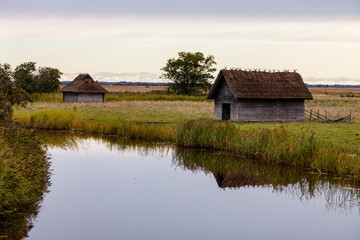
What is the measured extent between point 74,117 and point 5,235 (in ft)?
79.2

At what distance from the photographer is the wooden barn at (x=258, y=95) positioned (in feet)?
108

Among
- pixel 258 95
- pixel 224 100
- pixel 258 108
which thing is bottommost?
pixel 258 108

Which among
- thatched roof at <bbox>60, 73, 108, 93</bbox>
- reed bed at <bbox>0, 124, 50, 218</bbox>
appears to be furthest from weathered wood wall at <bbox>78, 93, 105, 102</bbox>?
reed bed at <bbox>0, 124, 50, 218</bbox>

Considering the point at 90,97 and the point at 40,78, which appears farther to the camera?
the point at 40,78

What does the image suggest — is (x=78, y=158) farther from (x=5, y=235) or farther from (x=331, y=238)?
(x=331, y=238)

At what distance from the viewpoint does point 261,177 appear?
1717cm

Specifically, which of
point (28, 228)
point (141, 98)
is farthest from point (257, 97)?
point (141, 98)

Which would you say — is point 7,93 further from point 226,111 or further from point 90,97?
point 90,97

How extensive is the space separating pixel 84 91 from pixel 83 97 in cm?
128

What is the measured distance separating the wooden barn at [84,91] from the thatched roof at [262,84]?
32351mm

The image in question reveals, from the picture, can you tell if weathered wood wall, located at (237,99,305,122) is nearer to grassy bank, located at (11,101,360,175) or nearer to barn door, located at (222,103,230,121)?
barn door, located at (222,103,230,121)

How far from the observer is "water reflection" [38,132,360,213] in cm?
1441

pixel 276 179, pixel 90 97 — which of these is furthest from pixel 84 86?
pixel 276 179

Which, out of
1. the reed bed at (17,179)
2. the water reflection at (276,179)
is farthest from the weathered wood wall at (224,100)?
the reed bed at (17,179)
